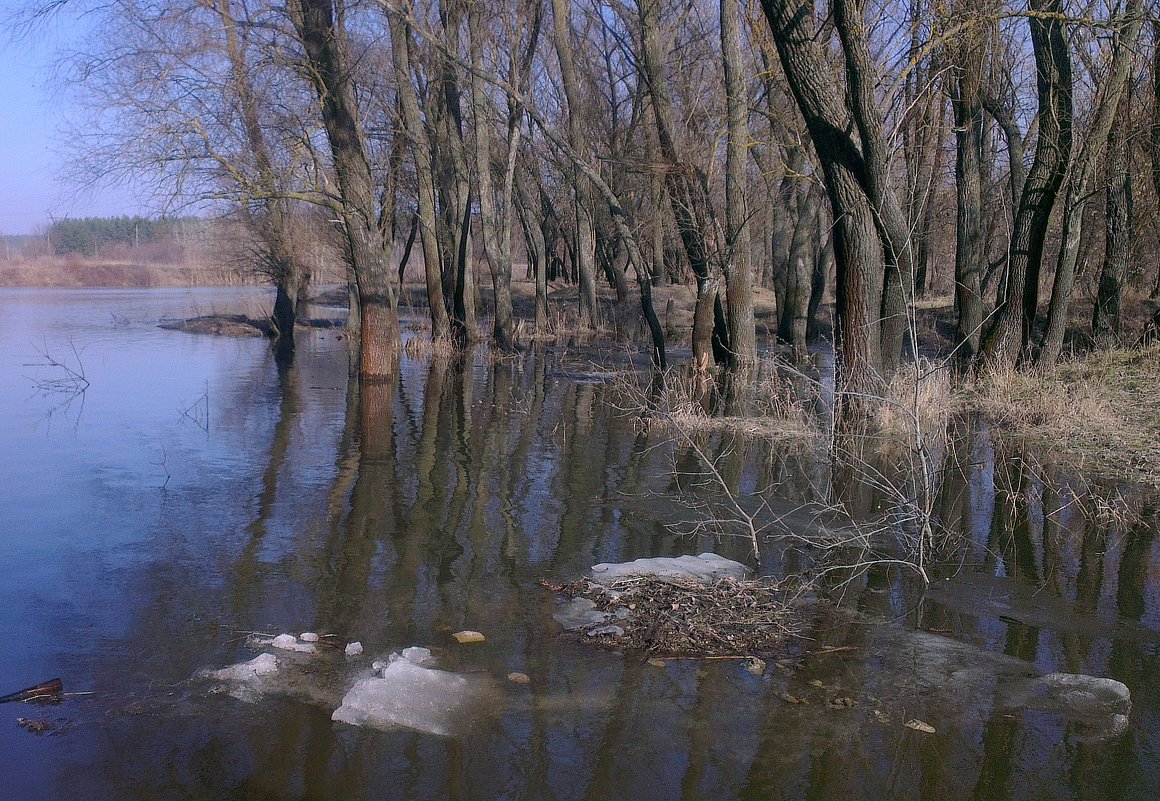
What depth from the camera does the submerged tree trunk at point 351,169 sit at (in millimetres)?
14844

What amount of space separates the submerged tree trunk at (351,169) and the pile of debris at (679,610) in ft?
34.2

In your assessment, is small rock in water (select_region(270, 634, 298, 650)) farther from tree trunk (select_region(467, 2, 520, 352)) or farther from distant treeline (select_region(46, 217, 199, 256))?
distant treeline (select_region(46, 217, 199, 256))

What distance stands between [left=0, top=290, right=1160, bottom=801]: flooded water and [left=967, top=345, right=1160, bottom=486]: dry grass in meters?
0.69

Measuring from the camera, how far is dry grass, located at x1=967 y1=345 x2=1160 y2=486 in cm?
1032

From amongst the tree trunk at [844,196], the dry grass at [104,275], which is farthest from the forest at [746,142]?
the dry grass at [104,275]

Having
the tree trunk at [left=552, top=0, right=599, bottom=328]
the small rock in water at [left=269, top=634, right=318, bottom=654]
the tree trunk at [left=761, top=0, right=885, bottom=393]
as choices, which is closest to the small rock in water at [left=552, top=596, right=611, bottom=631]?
the small rock in water at [left=269, top=634, right=318, bottom=654]

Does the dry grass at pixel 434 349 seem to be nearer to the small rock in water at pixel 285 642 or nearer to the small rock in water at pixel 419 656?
the small rock in water at pixel 285 642

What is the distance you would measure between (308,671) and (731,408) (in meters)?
9.40

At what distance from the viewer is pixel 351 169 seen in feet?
50.0

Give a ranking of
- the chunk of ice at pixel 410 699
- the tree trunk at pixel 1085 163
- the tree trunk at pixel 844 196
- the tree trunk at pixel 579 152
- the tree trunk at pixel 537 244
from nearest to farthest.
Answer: the chunk of ice at pixel 410 699 → the tree trunk at pixel 844 196 → the tree trunk at pixel 1085 163 → the tree trunk at pixel 579 152 → the tree trunk at pixel 537 244

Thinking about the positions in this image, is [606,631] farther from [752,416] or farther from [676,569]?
[752,416]

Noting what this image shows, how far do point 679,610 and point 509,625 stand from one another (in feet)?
3.20

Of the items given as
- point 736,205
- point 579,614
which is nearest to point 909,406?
point 736,205

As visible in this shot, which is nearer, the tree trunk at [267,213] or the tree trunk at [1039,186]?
the tree trunk at [1039,186]
